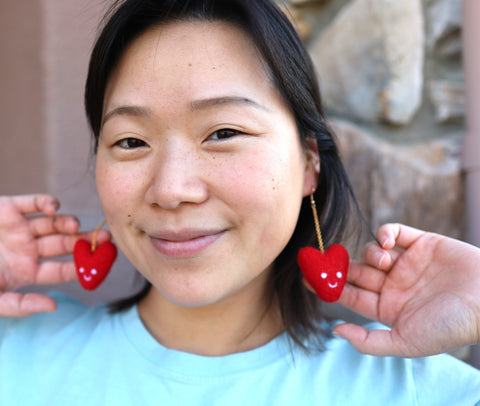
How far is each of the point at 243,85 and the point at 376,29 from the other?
850 millimetres

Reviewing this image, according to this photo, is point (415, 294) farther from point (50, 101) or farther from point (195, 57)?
point (50, 101)

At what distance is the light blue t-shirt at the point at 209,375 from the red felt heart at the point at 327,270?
0.23 meters

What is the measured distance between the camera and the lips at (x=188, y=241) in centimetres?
118

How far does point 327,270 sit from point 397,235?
239mm

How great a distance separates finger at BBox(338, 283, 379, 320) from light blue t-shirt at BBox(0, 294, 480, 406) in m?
0.12

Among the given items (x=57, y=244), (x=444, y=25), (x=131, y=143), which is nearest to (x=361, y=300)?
(x=131, y=143)

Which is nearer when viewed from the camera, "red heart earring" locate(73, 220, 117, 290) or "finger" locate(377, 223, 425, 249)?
"finger" locate(377, 223, 425, 249)

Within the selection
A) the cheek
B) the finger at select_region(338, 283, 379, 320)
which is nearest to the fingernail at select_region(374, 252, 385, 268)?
the finger at select_region(338, 283, 379, 320)

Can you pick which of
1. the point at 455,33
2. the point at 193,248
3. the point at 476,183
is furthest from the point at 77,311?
the point at 455,33

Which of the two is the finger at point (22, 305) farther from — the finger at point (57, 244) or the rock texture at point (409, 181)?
the rock texture at point (409, 181)

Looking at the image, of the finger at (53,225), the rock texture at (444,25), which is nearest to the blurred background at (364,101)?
the rock texture at (444,25)

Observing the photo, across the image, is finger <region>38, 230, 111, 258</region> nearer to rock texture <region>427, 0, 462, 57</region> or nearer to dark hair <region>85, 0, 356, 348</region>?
dark hair <region>85, 0, 356, 348</region>

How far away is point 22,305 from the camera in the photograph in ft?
4.76

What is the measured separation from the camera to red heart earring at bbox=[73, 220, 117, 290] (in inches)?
57.1
